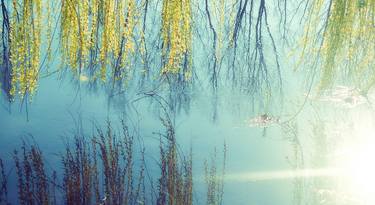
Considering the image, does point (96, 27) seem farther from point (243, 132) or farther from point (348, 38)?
point (243, 132)

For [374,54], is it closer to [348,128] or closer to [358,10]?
[358,10]

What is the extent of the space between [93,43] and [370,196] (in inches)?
211

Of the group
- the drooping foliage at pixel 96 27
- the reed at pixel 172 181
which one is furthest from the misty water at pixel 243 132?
the drooping foliage at pixel 96 27

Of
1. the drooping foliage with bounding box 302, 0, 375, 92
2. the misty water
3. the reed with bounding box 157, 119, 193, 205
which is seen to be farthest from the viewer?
the misty water

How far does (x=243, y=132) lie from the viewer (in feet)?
26.1

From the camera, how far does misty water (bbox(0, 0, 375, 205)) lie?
647 centimetres

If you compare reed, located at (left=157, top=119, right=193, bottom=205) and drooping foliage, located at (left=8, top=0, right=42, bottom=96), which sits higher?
drooping foliage, located at (left=8, top=0, right=42, bottom=96)

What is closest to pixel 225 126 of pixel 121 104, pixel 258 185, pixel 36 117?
pixel 258 185

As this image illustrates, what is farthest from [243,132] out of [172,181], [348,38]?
[348,38]

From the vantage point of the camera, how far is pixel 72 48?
6.47 feet

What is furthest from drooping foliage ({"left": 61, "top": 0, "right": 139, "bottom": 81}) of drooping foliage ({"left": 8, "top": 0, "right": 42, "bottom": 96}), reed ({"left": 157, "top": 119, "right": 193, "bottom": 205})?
reed ({"left": 157, "top": 119, "right": 193, "bottom": 205})

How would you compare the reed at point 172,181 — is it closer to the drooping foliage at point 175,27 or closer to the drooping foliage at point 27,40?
the drooping foliage at point 175,27

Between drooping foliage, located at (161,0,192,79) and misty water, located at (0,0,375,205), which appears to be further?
misty water, located at (0,0,375,205)

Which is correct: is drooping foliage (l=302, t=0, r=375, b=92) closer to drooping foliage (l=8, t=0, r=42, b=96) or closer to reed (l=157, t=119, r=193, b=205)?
drooping foliage (l=8, t=0, r=42, b=96)
